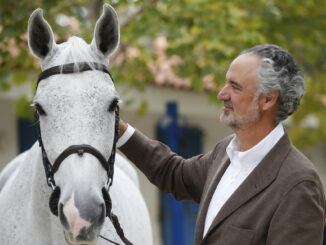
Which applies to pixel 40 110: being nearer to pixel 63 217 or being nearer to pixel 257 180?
pixel 63 217

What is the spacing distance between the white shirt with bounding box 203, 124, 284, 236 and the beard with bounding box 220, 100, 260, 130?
0.34ft

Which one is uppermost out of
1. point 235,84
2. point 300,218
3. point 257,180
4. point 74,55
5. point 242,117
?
point 74,55

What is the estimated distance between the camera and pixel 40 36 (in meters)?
2.48

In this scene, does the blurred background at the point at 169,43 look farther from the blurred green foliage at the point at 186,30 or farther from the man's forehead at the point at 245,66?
the man's forehead at the point at 245,66

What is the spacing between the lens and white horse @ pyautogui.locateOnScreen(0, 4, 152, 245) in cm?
216

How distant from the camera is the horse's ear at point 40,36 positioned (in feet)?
7.97

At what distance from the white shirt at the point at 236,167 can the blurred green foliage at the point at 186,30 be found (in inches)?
108

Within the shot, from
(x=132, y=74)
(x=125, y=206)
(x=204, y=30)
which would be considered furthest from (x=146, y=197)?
(x=125, y=206)

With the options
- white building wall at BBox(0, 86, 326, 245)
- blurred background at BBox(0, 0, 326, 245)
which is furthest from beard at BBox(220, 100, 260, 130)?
white building wall at BBox(0, 86, 326, 245)

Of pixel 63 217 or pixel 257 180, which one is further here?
pixel 257 180

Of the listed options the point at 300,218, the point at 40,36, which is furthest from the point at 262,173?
the point at 40,36

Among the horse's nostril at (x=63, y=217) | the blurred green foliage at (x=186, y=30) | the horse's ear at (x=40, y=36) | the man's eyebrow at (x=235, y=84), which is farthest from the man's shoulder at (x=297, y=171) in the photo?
the blurred green foliage at (x=186, y=30)

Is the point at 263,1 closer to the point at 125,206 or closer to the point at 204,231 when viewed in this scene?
the point at 125,206

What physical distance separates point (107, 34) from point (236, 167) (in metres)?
0.85
